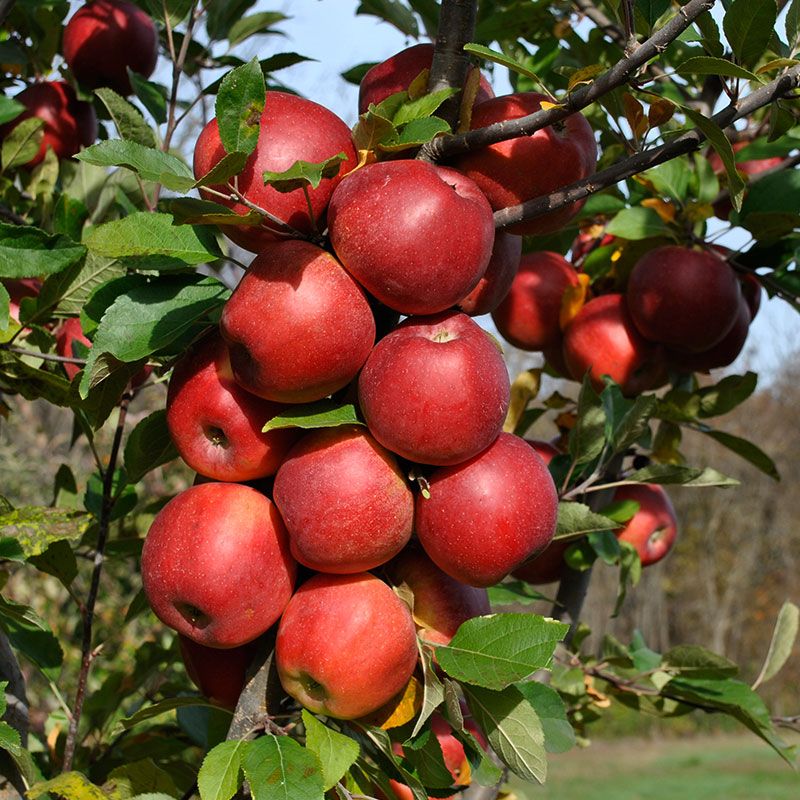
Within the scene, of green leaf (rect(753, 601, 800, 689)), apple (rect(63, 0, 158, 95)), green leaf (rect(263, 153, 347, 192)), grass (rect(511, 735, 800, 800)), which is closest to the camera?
green leaf (rect(263, 153, 347, 192))

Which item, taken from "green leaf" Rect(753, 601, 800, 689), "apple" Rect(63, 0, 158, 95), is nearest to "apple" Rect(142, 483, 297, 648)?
"apple" Rect(63, 0, 158, 95)

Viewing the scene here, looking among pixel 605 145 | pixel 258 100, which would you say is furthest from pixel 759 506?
pixel 258 100

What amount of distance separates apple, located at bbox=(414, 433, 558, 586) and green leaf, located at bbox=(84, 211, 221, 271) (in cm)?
32

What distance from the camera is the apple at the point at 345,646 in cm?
85

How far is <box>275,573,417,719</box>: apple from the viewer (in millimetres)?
854

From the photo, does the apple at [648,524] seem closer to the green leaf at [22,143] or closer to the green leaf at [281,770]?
the green leaf at [281,770]

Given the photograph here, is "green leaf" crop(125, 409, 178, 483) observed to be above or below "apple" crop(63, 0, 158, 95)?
below

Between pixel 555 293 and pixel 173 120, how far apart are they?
2.17ft

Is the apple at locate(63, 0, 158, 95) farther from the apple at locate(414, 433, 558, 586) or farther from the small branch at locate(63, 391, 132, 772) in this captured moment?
→ the apple at locate(414, 433, 558, 586)

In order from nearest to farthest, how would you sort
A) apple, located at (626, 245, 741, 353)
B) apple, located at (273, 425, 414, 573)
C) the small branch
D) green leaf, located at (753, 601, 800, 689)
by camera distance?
apple, located at (273, 425, 414, 573)
the small branch
apple, located at (626, 245, 741, 353)
green leaf, located at (753, 601, 800, 689)

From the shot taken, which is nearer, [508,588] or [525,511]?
[525,511]

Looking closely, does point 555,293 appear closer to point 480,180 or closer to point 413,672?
point 480,180

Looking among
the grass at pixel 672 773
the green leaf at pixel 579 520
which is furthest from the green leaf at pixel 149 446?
the grass at pixel 672 773

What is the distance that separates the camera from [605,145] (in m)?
1.61
